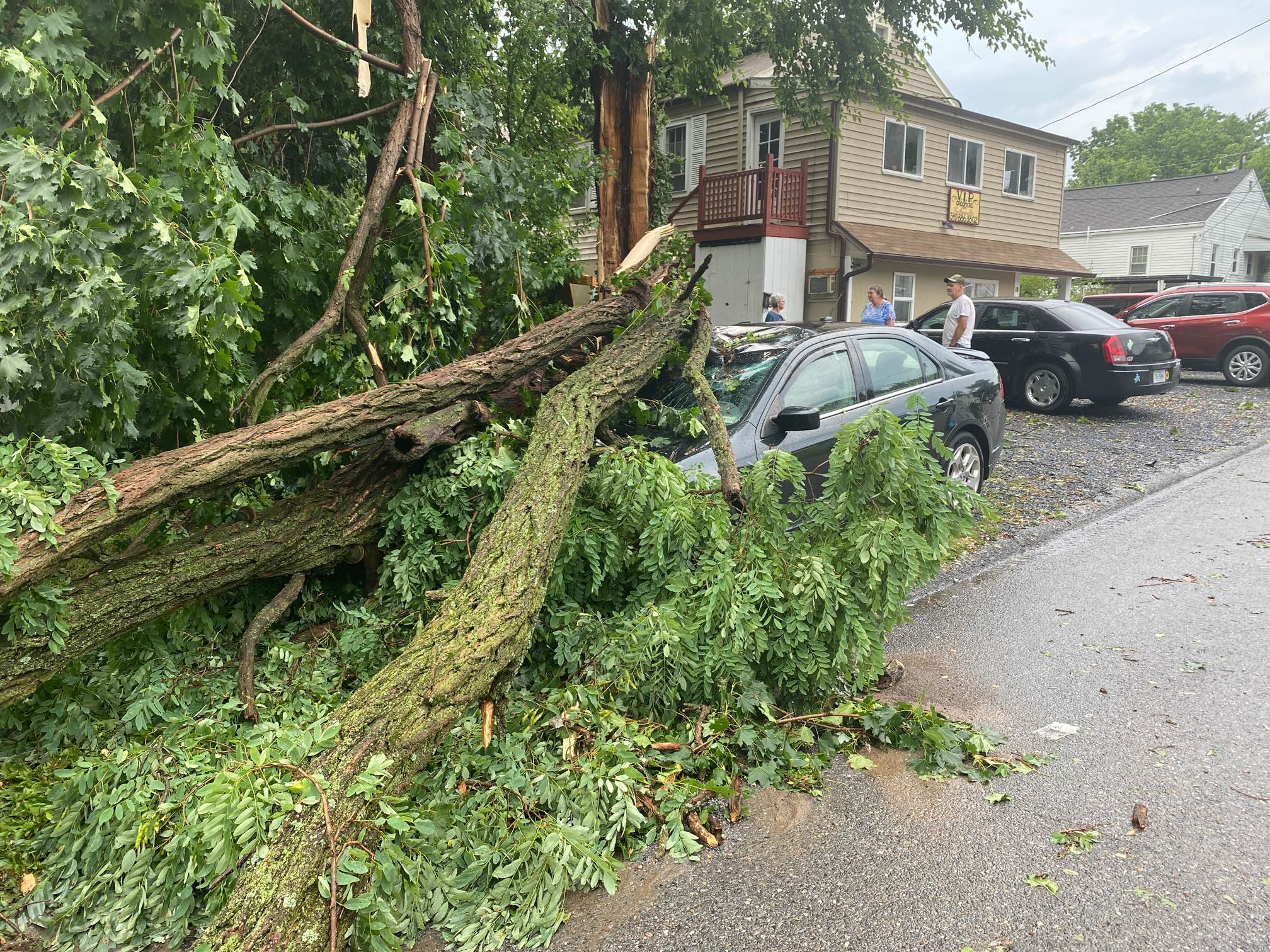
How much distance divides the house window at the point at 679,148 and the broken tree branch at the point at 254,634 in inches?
668

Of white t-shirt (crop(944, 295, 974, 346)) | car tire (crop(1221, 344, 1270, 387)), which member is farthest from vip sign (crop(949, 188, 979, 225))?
white t-shirt (crop(944, 295, 974, 346))

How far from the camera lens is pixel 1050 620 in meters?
4.89

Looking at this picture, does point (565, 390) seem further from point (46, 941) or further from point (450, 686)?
point (46, 941)

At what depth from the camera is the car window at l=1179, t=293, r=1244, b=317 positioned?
600 inches

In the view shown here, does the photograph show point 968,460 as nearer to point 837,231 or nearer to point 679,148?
point 837,231

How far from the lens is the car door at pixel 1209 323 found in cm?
1518

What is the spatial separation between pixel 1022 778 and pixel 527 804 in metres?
1.91

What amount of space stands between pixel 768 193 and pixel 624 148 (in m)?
8.94

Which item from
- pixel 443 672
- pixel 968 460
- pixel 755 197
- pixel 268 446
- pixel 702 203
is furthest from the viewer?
pixel 702 203

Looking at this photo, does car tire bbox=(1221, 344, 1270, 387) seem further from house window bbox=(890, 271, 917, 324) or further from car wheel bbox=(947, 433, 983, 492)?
car wheel bbox=(947, 433, 983, 492)

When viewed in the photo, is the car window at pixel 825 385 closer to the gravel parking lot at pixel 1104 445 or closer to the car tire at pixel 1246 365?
the gravel parking lot at pixel 1104 445

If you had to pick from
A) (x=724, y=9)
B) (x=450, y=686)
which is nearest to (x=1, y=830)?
(x=450, y=686)

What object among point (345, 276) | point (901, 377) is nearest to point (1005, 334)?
point (901, 377)

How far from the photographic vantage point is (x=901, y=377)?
248 inches
